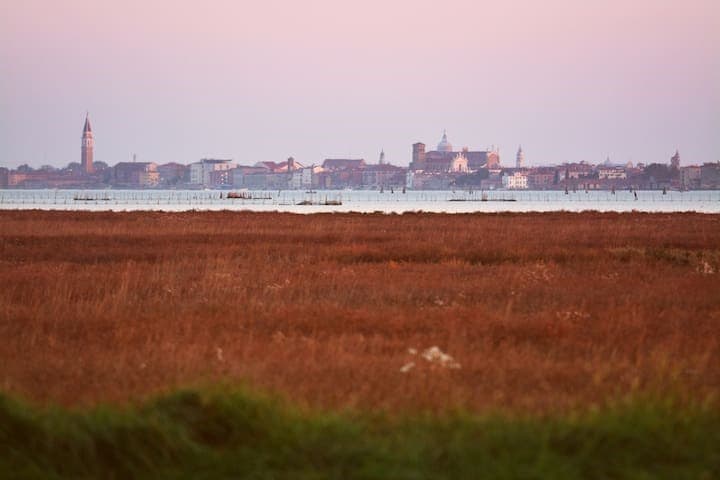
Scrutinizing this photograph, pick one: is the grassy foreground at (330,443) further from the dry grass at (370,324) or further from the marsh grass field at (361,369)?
the dry grass at (370,324)

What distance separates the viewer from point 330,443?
28.6ft

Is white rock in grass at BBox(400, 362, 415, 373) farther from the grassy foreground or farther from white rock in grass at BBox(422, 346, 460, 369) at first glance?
the grassy foreground

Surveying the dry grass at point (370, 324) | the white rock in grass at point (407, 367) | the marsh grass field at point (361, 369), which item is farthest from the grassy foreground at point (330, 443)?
the white rock in grass at point (407, 367)

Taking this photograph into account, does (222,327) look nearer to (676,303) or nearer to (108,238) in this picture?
(676,303)

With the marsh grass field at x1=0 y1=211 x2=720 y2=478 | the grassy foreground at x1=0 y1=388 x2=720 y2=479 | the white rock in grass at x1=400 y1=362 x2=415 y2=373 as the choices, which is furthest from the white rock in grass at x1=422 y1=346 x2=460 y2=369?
the grassy foreground at x1=0 y1=388 x2=720 y2=479

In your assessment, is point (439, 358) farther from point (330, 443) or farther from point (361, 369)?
point (330, 443)

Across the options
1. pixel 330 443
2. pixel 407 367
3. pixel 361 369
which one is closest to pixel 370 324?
pixel 361 369

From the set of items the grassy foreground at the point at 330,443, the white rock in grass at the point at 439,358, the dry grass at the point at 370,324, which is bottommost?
the dry grass at the point at 370,324

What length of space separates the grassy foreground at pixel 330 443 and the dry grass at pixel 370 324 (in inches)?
45.5

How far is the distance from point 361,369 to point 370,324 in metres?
4.04

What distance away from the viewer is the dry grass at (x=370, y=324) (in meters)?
11.8

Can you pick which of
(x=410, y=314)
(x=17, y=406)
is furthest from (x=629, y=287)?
(x=17, y=406)

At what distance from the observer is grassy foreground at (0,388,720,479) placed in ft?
26.4

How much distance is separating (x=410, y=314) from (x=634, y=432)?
30.3 feet
